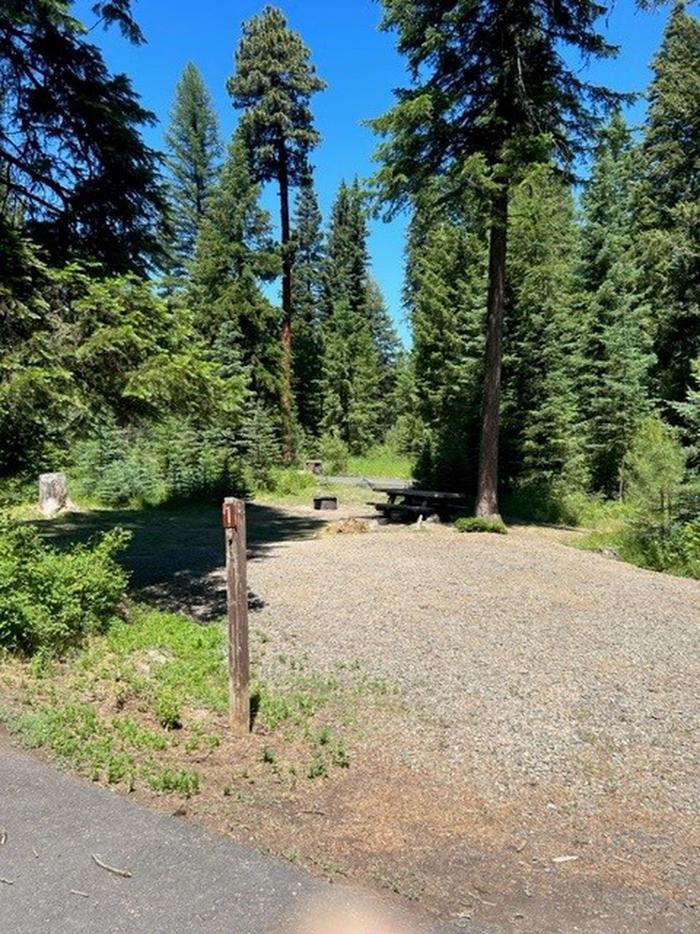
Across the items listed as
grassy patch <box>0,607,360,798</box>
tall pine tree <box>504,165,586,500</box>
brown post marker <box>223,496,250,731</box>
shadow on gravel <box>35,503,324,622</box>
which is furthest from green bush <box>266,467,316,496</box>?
brown post marker <box>223,496,250,731</box>

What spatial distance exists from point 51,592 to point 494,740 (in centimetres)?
337

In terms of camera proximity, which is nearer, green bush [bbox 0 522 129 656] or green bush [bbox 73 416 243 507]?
green bush [bbox 0 522 129 656]

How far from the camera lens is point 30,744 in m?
3.67

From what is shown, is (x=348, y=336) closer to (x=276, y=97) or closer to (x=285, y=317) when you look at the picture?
(x=285, y=317)

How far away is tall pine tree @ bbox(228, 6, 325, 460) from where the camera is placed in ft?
72.1

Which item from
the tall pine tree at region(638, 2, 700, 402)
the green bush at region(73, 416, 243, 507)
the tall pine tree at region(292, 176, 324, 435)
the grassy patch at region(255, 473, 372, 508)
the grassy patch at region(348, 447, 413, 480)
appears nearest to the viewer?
the green bush at region(73, 416, 243, 507)

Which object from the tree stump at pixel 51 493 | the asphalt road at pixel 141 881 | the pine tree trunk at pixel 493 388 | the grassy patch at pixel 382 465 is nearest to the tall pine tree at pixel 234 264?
the grassy patch at pixel 382 465

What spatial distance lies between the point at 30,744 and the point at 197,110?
33265 millimetres

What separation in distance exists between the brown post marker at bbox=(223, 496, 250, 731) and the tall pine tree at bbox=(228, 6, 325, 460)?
1921cm

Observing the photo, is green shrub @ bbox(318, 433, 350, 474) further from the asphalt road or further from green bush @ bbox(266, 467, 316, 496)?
the asphalt road

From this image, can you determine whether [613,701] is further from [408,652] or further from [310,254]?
[310,254]

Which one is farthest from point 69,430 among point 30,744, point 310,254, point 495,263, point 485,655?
point 310,254

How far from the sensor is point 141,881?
258cm

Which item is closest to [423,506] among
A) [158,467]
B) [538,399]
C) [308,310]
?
[538,399]
